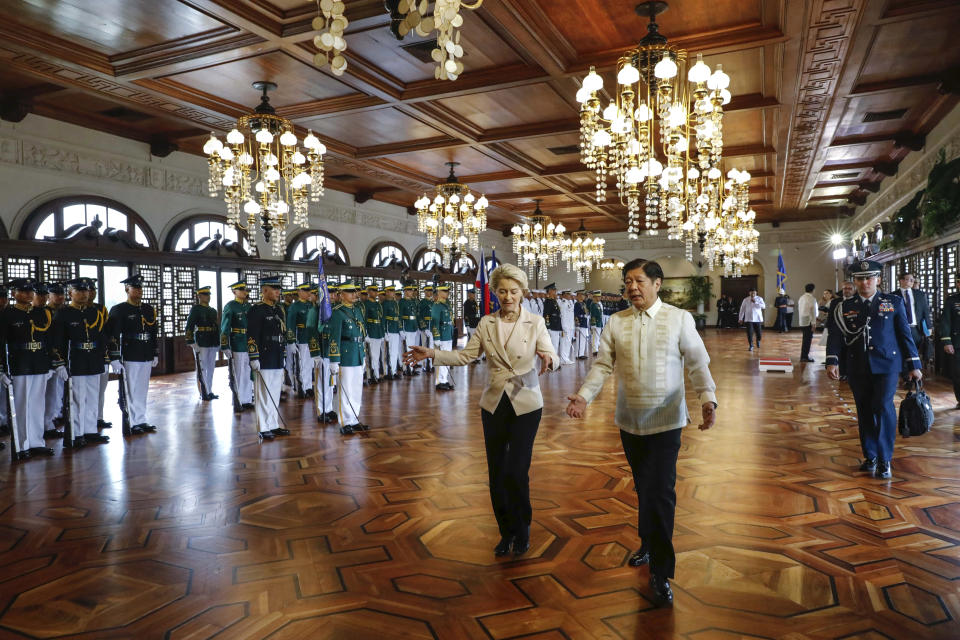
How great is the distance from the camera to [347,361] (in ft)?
20.0

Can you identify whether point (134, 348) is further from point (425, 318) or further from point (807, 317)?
point (807, 317)

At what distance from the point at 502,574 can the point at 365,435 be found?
3271mm

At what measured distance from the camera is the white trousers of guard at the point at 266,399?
5.77 meters

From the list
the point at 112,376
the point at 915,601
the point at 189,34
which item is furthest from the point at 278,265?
the point at 915,601

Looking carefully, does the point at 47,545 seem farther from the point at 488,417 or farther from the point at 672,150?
the point at 672,150

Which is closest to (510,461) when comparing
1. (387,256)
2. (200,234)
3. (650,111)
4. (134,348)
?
(650,111)

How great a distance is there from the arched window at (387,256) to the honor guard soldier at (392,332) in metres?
5.80

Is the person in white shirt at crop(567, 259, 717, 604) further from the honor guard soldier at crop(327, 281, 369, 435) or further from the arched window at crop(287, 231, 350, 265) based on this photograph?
the arched window at crop(287, 231, 350, 265)

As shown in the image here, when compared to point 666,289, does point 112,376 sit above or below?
below

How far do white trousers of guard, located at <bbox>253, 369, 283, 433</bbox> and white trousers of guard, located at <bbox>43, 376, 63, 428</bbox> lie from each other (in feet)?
7.52

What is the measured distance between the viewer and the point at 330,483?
14.0 feet

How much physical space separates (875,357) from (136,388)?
6.67 metres

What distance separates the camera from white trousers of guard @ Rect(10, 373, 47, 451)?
5180 millimetres

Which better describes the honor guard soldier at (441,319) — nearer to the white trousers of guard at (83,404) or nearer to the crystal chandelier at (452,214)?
the crystal chandelier at (452,214)
